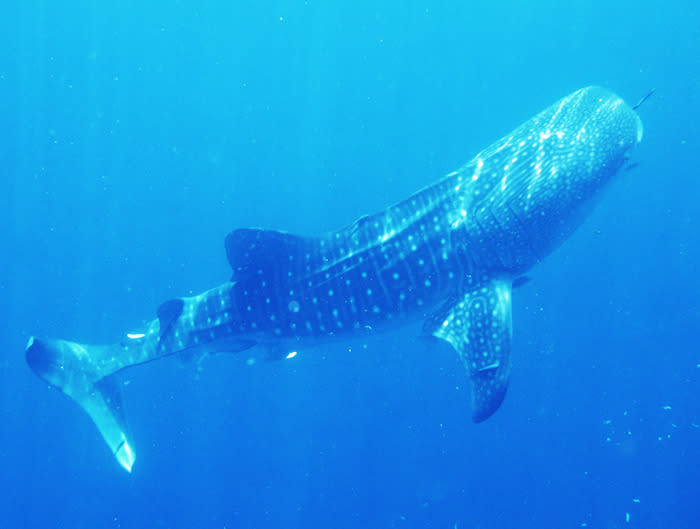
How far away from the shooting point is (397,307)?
20.8ft

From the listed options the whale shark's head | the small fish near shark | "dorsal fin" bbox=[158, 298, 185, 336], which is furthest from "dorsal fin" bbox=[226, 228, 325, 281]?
the whale shark's head

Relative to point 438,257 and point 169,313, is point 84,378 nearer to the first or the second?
point 169,313

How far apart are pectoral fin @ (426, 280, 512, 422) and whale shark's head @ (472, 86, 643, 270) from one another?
489mm

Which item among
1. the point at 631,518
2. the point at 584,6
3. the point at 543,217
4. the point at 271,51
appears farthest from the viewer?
the point at 584,6

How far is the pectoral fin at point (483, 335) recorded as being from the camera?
18.1ft

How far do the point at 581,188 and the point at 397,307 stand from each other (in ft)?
7.45

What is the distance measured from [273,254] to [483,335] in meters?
2.34

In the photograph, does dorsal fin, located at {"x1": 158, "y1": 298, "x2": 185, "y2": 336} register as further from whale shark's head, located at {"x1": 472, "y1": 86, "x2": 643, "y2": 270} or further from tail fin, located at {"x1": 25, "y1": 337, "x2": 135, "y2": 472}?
whale shark's head, located at {"x1": 472, "y1": 86, "x2": 643, "y2": 270}

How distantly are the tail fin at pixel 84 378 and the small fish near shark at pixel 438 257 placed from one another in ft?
1.29

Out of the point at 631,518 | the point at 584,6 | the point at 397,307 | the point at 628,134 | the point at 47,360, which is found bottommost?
the point at 631,518

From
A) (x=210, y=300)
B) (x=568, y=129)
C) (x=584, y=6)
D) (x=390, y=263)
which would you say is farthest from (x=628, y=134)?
(x=584, y=6)

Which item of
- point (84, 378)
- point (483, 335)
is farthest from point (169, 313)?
point (483, 335)

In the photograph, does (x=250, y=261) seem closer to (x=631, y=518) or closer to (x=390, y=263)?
(x=390, y=263)

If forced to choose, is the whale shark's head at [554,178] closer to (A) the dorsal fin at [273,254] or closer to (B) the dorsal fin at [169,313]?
(A) the dorsal fin at [273,254]
